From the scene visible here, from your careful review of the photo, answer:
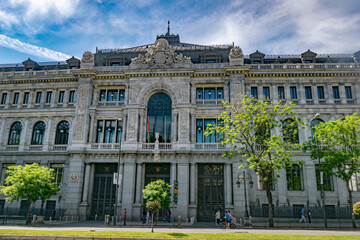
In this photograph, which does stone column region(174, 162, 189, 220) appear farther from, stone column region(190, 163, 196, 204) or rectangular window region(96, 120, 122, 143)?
rectangular window region(96, 120, 122, 143)

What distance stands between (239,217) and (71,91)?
2888 centimetres

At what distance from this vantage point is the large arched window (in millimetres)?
37906

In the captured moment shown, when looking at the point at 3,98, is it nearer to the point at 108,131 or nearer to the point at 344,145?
the point at 108,131

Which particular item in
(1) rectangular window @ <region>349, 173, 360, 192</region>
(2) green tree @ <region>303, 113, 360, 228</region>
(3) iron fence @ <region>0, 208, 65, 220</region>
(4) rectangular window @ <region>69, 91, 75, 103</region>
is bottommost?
(3) iron fence @ <region>0, 208, 65, 220</region>

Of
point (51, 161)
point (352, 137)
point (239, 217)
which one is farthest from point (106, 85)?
point (352, 137)

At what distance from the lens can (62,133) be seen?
3962 centimetres

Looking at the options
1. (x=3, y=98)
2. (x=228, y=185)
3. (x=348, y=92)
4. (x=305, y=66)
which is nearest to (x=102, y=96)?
(x=3, y=98)

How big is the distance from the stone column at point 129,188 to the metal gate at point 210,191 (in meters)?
8.34

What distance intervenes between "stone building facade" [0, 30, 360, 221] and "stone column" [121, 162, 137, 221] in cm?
12

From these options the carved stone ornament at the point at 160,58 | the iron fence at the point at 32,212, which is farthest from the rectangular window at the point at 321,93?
the iron fence at the point at 32,212

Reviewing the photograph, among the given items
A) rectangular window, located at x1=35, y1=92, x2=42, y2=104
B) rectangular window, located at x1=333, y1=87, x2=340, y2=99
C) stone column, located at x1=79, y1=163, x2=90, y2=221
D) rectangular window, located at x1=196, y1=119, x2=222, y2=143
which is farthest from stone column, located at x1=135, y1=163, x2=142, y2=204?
rectangular window, located at x1=333, y1=87, x2=340, y2=99

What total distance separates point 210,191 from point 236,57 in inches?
721

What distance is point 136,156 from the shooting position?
1435 inches

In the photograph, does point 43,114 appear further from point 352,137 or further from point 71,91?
point 352,137
